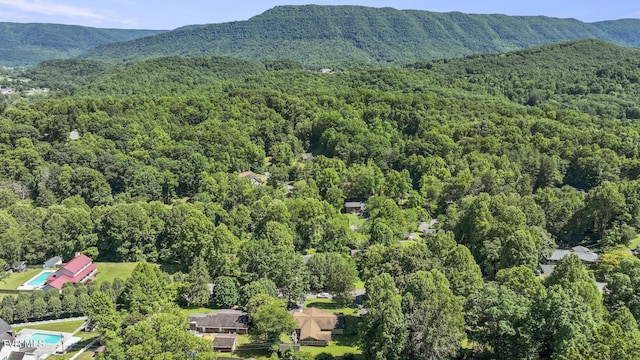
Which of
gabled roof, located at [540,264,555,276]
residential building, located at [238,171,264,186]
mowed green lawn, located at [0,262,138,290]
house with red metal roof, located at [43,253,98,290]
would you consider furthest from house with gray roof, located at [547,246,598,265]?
house with red metal roof, located at [43,253,98,290]

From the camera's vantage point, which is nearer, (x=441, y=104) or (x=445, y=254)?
(x=445, y=254)

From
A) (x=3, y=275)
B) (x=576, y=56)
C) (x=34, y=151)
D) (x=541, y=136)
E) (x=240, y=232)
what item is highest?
(x=576, y=56)

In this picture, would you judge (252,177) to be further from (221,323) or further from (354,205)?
(221,323)

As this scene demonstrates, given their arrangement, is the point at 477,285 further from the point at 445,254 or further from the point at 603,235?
the point at 603,235

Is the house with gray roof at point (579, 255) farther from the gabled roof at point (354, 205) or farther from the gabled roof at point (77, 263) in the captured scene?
the gabled roof at point (77, 263)

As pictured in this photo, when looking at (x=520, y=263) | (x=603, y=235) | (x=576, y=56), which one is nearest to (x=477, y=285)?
(x=520, y=263)

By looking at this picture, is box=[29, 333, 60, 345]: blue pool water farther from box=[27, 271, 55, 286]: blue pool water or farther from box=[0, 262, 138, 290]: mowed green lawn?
box=[27, 271, 55, 286]: blue pool water

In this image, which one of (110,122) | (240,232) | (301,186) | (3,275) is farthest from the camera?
(110,122)

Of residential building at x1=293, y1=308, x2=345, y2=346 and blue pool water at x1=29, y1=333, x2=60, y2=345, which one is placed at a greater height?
residential building at x1=293, y1=308, x2=345, y2=346
